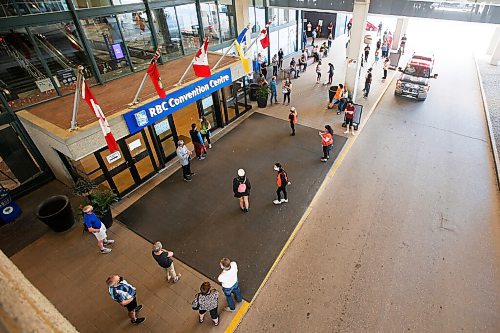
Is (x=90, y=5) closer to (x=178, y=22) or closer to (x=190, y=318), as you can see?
(x=178, y=22)

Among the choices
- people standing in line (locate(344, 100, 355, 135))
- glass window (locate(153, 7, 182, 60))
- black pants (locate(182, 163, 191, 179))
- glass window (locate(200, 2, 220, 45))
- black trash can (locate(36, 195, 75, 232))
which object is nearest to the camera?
black trash can (locate(36, 195, 75, 232))

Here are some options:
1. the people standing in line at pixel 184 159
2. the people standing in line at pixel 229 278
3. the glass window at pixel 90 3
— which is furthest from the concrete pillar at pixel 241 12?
the people standing in line at pixel 229 278

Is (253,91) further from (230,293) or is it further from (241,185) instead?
(230,293)

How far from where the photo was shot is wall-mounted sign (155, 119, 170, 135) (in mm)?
10878

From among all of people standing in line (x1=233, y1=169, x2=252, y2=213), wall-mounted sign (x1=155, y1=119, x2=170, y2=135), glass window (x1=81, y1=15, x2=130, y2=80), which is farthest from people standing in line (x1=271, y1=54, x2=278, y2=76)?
people standing in line (x1=233, y1=169, x2=252, y2=213)

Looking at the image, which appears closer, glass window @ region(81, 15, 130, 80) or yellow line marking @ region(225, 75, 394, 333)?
yellow line marking @ region(225, 75, 394, 333)

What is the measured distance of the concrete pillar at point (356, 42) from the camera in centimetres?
1351

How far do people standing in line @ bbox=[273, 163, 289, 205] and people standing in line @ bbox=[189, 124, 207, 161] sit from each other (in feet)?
12.5

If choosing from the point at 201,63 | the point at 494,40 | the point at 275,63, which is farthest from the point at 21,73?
the point at 494,40

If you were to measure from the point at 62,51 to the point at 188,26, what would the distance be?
5.80m

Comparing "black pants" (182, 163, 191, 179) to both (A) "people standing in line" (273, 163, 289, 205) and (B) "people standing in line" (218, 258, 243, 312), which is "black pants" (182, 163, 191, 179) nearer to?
(A) "people standing in line" (273, 163, 289, 205)

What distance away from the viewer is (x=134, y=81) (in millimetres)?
11352

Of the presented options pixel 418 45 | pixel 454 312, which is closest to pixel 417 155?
pixel 454 312

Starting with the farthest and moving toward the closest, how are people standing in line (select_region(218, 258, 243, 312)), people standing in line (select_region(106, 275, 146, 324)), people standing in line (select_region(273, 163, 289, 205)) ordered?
people standing in line (select_region(273, 163, 289, 205)), people standing in line (select_region(218, 258, 243, 312)), people standing in line (select_region(106, 275, 146, 324))
